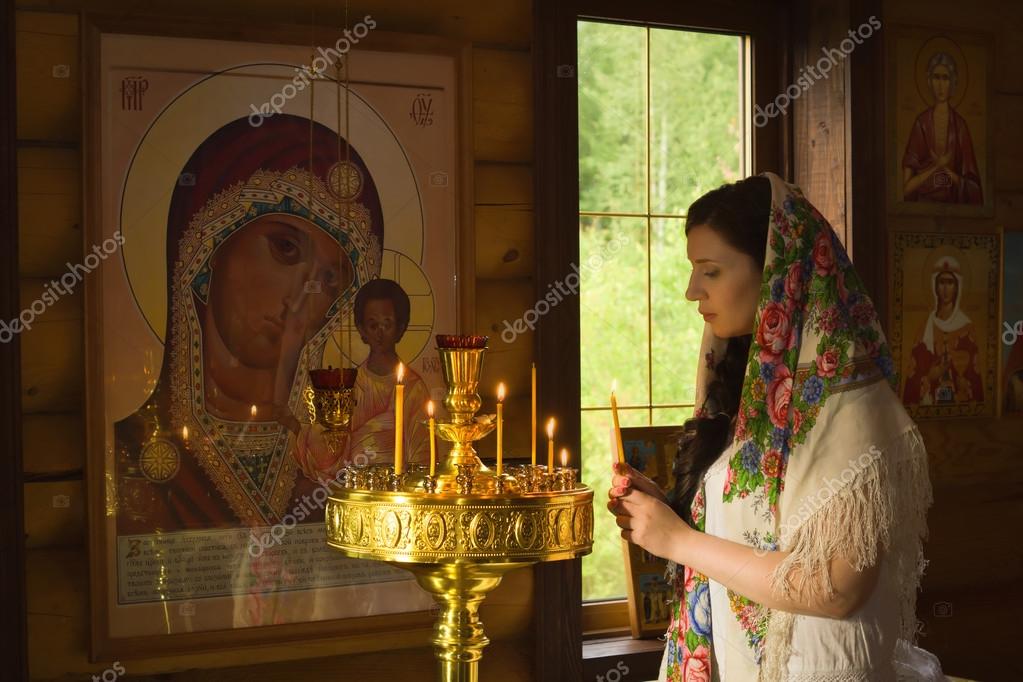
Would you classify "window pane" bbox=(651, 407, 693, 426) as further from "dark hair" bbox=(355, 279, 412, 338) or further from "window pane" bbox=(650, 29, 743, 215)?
"dark hair" bbox=(355, 279, 412, 338)

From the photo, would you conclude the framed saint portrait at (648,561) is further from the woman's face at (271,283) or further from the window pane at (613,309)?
the woman's face at (271,283)

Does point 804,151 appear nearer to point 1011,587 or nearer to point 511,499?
point 1011,587

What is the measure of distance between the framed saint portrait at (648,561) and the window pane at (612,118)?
2.00 feet

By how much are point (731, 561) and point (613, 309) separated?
48.6 inches

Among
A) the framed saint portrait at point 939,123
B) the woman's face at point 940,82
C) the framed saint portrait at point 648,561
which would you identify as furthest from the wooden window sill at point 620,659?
the woman's face at point 940,82

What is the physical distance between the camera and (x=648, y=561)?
281 cm

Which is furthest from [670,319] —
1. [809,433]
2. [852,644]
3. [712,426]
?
[852,644]

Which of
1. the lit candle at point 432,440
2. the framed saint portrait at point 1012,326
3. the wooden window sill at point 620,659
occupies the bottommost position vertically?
the wooden window sill at point 620,659

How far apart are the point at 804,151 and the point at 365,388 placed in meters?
1.44

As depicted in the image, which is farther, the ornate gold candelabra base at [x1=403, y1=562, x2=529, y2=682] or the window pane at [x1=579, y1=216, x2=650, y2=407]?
the window pane at [x1=579, y1=216, x2=650, y2=407]

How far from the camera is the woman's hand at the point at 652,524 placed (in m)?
1.77

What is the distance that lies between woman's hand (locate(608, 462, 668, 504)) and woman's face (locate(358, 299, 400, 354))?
0.79m

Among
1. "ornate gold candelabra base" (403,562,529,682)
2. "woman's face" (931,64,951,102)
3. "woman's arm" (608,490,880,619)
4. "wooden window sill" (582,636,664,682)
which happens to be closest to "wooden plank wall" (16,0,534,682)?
"wooden window sill" (582,636,664,682)

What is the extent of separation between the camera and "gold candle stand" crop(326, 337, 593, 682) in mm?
1619
